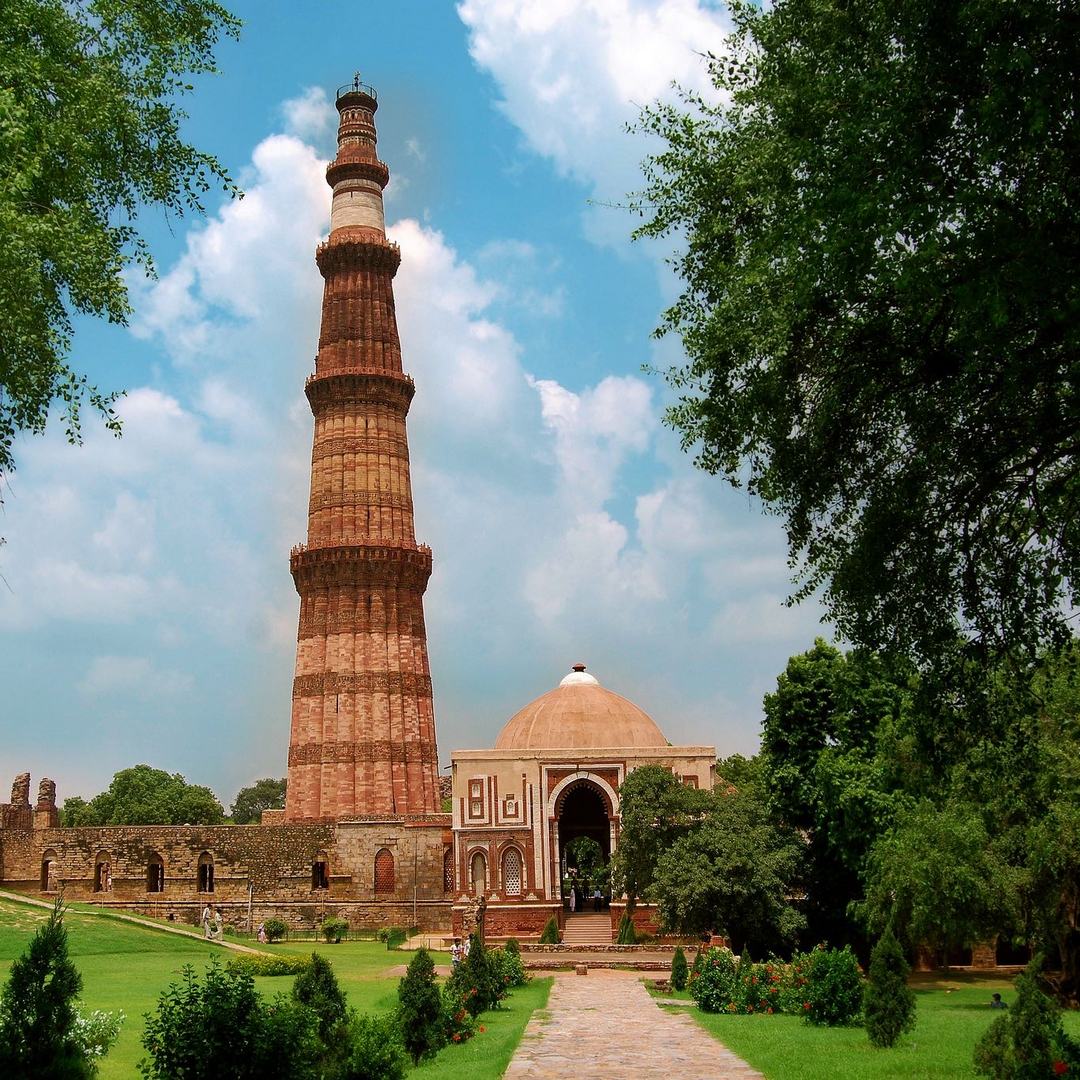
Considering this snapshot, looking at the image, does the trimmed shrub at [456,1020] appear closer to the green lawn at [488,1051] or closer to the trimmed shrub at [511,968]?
the green lawn at [488,1051]

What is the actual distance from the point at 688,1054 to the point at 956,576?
6.64 meters

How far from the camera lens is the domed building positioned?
3238cm

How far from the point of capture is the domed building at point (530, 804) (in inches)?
1275

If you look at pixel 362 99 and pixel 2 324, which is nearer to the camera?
pixel 2 324

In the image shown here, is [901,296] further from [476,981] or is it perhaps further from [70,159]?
[476,981]

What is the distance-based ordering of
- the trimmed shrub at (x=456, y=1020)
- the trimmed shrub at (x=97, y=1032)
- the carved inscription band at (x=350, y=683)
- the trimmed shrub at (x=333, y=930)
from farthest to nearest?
the carved inscription band at (x=350, y=683) < the trimmed shrub at (x=333, y=930) < the trimmed shrub at (x=456, y=1020) < the trimmed shrub at (x=97, y=1032)

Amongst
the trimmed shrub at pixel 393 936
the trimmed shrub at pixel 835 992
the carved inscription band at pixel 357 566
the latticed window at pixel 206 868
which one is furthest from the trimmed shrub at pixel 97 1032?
the carved inscription band at pixel 357 566

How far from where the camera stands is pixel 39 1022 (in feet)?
29.8

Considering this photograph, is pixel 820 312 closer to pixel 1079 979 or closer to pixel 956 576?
pixel 956 576

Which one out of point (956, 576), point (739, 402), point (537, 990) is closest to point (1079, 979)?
point (537, 990)

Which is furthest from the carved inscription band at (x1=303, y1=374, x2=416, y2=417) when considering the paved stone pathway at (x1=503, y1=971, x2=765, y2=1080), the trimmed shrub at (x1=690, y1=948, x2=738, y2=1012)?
the trimmed shrub at (x1=690, y1=948, x2=738, y2=1012)

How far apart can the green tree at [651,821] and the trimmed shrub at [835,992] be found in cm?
1188

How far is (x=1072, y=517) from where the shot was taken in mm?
9844

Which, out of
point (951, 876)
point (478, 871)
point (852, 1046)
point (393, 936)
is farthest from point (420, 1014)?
point (478, 871)
